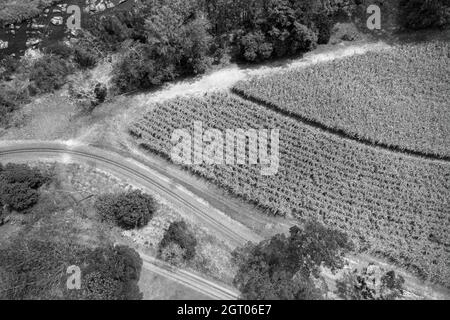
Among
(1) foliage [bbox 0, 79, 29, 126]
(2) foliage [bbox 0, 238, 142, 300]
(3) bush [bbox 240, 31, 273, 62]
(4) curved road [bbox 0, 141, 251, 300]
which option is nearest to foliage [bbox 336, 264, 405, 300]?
(4) curved road [bbox 0, 141, 251, 300]

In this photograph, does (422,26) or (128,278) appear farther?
(422,26)

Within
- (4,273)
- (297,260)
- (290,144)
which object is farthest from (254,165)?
(4,273)

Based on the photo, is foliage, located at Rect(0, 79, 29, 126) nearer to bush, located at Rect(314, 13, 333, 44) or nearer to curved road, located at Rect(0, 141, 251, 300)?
curved road, located at Rect(0, 141, 251, 300)

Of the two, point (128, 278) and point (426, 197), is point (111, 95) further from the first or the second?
point (426, 197)

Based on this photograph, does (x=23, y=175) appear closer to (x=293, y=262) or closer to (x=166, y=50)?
(x=166, y=50)

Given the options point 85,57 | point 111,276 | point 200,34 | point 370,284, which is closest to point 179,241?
point 111,276

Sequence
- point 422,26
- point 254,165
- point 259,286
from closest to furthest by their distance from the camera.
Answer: point 259,286 < point 254,165 < point 422,26

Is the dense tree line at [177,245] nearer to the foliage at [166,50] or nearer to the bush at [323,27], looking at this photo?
the foliage at [166,50]
